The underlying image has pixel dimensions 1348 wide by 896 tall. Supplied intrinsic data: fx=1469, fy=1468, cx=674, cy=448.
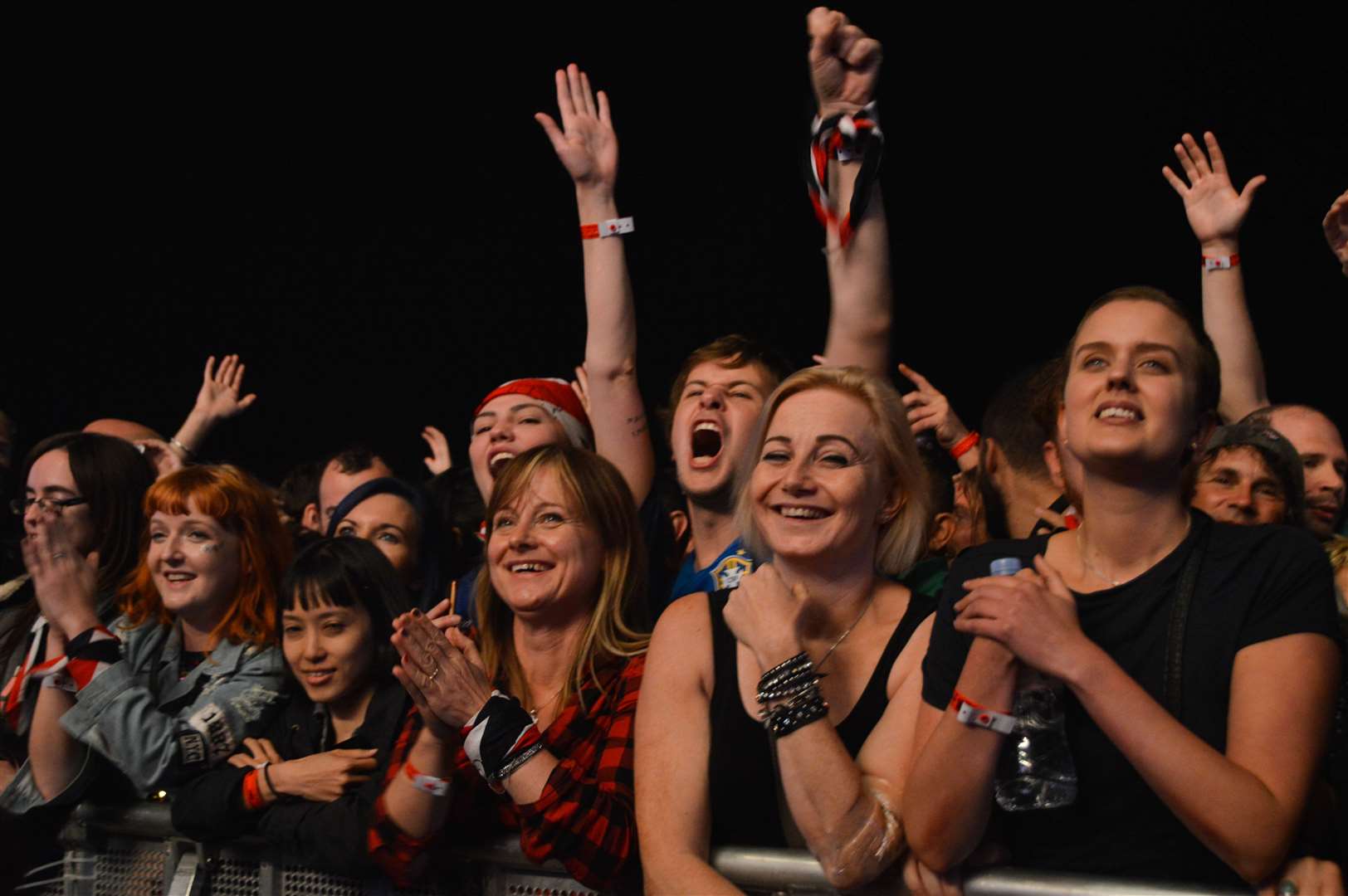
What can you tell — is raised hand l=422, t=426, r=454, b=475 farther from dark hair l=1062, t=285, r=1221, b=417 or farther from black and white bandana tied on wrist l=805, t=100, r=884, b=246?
dark hair l=1062, t=285, r=1221, b=417

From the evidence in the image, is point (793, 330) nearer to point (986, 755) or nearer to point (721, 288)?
point (721, 288)

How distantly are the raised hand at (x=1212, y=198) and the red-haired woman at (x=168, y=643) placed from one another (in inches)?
91.3

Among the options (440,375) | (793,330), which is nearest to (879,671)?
(793,330)

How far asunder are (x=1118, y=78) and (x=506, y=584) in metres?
2.99

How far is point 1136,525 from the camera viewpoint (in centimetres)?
201

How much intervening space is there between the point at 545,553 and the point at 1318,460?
5.93 feet

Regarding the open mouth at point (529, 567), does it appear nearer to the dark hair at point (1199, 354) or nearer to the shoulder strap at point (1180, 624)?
the dark hair at point (1199, 354)

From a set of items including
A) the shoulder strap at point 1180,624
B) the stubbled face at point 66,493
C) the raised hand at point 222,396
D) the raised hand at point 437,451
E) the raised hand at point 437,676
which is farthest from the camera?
the raised hand at point 437,451

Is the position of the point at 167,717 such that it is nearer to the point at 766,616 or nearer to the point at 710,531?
the point at 710,531

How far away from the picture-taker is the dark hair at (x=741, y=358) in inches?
132

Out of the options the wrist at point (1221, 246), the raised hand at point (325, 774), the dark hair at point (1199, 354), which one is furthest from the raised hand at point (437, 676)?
the wrist at point (1221, 246)

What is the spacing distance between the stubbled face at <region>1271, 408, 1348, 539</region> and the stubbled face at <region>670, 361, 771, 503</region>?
1179 millimetres

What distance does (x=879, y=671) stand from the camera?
224cm

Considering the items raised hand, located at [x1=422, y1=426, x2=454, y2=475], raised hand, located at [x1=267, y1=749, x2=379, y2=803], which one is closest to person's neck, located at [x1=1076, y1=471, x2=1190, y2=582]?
raised hand, located at [x1=267, y1=749, x2=379, y2=803]
